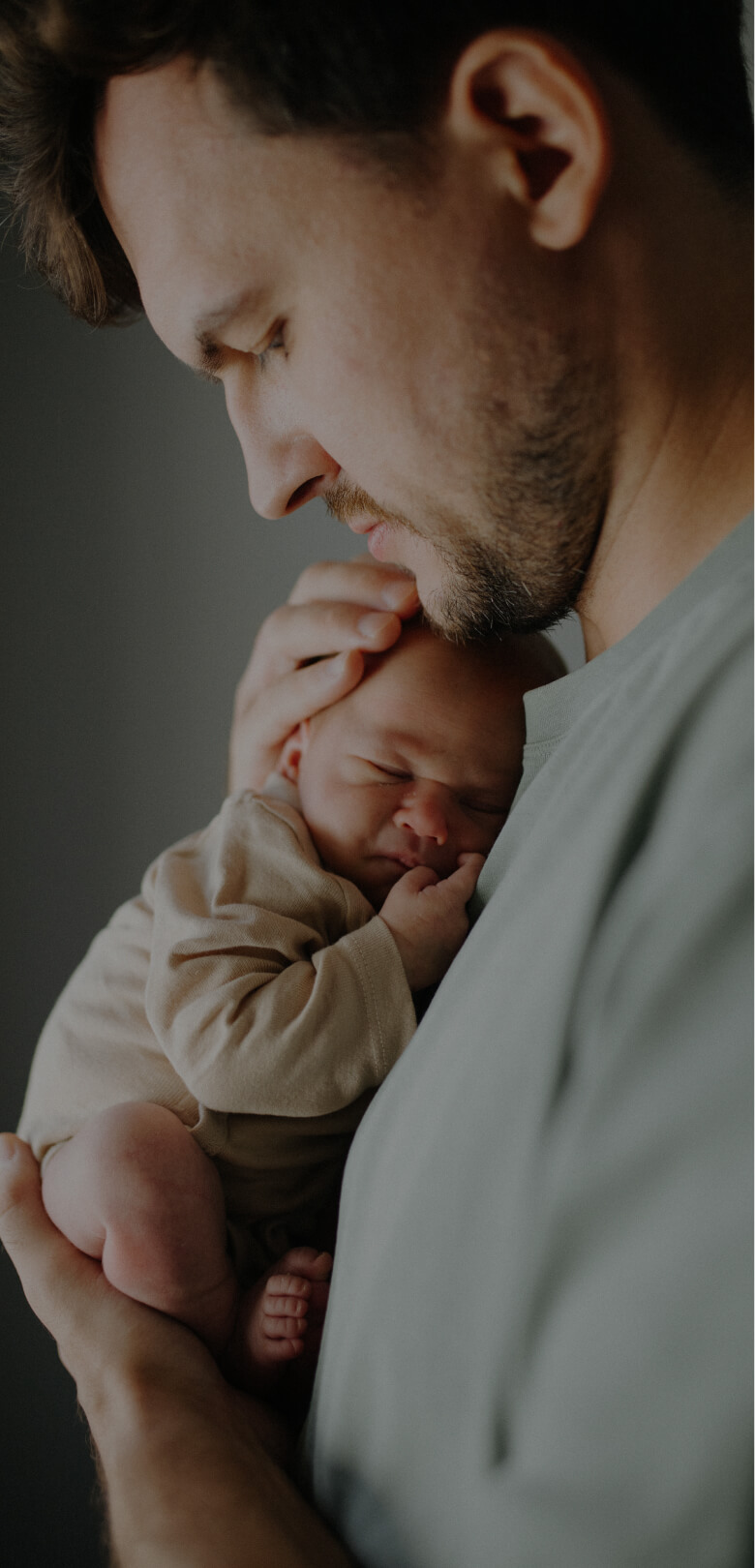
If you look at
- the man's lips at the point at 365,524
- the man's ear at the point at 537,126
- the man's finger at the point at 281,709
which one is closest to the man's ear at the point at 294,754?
the man's finger at the point at 281,709

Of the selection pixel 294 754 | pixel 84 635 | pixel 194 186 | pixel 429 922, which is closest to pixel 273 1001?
pixel 429 922

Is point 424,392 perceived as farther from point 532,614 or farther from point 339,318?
point 532,614

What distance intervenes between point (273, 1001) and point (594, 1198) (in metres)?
0.42

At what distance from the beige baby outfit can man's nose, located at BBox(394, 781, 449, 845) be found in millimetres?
91

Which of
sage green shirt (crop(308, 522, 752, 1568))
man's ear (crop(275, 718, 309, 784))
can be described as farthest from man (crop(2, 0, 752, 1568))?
man's ear (crop(275, 718, 309, 784))

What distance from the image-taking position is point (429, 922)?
93cm

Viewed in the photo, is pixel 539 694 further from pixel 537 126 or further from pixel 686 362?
pixel 537 126

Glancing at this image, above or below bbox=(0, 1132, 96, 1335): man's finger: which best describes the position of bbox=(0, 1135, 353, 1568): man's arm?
above

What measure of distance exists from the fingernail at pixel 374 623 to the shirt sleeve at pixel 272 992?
25 cm

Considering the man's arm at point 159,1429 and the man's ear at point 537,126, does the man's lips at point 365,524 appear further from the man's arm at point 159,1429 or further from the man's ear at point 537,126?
the man's arm at point 159,1429

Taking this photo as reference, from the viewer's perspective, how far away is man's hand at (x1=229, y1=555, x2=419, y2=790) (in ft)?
3.67

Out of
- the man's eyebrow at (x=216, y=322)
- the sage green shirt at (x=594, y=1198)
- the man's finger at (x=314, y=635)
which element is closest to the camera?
the sage green shirt at (x=594, y=1198)

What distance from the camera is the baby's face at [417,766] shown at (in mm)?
1064

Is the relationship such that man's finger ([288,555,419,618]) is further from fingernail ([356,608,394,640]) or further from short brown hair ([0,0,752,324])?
Answer: short brown hair ([0,0,752,324])
